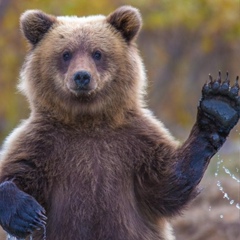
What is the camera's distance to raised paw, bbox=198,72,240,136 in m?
7.35

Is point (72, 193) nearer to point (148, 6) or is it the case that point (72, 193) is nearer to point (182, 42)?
point (148, 6)

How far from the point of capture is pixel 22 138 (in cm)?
757

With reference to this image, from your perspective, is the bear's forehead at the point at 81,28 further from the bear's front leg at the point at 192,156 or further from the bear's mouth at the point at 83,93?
the bear's front leg at the point at 192,156

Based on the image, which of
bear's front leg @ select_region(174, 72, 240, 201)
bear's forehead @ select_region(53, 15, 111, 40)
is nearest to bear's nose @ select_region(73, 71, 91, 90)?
bear's forehead @ select_region(53, 15, 111, 40)

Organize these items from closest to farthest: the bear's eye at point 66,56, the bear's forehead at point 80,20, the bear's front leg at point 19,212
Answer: the bear's front leg at point 19,212 → the bear's eye at point 66,56 → the bear's forehead at point 80,20

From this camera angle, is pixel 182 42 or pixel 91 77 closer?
pixel 91 77

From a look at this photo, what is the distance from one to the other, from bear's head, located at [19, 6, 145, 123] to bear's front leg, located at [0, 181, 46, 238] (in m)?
0.79

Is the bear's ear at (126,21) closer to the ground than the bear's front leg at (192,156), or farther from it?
farther from it

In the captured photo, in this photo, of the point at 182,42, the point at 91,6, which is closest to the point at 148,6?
the point at 91,6

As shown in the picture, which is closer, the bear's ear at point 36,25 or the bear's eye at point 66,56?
the bear's eye at point 66,56

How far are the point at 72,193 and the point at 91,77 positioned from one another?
0.83m

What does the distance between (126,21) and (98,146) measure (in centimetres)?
104

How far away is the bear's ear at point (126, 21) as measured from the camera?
794 centimetres

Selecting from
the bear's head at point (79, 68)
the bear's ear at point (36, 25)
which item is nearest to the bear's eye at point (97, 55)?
the bear's head at point (79, 68)
